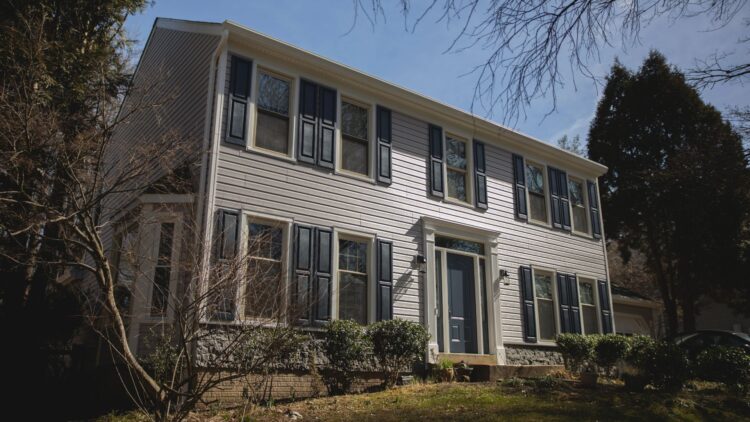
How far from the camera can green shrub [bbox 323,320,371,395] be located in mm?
9297

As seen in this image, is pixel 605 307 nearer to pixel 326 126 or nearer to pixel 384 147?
pixel 384 147

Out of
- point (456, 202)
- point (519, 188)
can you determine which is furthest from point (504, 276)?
point (519, 188)

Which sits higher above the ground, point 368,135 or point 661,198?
point 661,198

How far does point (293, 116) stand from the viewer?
35.1 ft

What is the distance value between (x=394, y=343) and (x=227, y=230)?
3301mm

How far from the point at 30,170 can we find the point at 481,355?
8.79m

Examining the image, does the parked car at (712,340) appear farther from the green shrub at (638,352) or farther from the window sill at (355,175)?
the window sill at (355,175)

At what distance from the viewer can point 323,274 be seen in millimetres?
10211

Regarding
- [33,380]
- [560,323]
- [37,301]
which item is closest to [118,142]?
[37,301]

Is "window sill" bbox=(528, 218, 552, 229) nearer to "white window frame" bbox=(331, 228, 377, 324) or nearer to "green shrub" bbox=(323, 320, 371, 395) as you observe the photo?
"white window frame" bbox=(331, 228, 377, 324)

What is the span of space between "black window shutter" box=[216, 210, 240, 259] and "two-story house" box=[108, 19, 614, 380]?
0.02 meters

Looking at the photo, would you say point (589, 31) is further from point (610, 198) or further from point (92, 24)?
point (610, 198)

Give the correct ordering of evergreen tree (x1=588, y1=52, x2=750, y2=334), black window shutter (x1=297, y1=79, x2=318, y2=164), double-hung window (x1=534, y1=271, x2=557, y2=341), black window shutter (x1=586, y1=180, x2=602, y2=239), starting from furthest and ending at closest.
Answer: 1. evergreen tree (x1=588, y1=52, x2=750, y2=334)
2. black window shutter (x1=586, y1=180, x2=602, y2=239)
3. double-hung window (x1=534, y1=271, x2=557, y2=341)
4. black window shutter (x1=297, y1=79, x2=318, y2=164)

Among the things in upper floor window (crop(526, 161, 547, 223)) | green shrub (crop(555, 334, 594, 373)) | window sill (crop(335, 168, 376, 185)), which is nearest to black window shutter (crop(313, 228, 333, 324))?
window sill (crop(335, 168, 376, 185))
